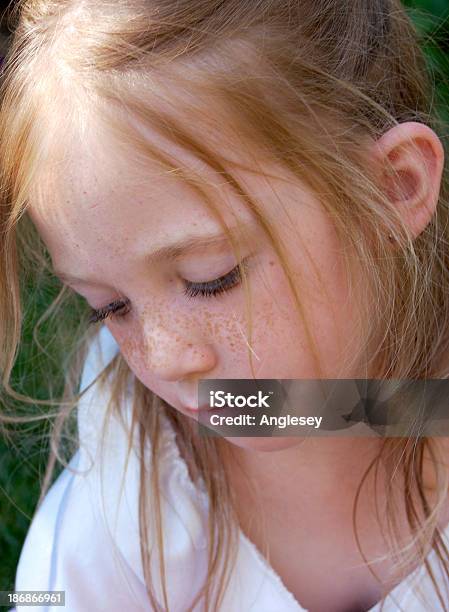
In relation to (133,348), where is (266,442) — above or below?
below

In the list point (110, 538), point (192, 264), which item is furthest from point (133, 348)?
point (110, 538)

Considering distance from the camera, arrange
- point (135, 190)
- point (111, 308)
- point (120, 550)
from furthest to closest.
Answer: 1. point (120, 550)
2. point (111, 308)
3. point (135, 190)

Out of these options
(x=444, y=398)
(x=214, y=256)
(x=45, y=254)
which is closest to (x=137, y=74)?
(x=214, y=256)

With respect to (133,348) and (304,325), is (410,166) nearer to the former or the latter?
(304,325)

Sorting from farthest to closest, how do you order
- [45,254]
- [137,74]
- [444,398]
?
[45,254]
[444,398]
[137,74]

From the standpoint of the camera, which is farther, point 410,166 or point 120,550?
point 120,550

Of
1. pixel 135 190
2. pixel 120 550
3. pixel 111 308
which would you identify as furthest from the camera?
pixel 120 550

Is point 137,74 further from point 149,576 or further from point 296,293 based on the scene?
point 149,576

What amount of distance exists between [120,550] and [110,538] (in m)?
0.02

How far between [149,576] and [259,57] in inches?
25.7

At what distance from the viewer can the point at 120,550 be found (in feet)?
3.52

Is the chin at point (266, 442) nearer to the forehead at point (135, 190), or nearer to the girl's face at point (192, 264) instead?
the girl's face at point (192, 264)

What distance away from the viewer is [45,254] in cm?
114

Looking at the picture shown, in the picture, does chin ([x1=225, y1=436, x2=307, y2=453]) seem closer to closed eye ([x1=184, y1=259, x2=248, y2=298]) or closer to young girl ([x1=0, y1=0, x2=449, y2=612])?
young girl ([x1=0, y1=0, x2=449, y2=612])
